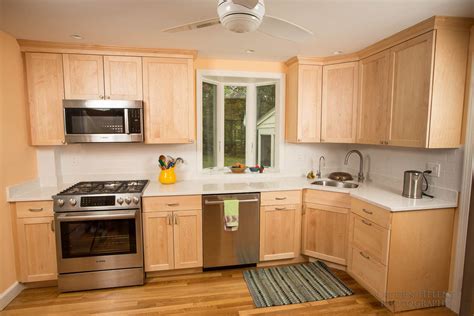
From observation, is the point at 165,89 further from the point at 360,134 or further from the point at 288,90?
the point at 360,134

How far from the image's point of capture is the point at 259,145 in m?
3.73

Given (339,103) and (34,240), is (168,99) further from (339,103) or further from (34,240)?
(339,103)

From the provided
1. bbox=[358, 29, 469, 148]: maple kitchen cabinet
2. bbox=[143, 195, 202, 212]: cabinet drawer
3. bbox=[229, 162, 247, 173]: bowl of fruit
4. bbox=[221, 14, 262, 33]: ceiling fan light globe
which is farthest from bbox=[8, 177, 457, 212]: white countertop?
bbox=[221, 14, 262, 33]: ceiling fan light globe

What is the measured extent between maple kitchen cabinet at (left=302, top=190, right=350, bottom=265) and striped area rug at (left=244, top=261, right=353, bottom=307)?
0.20 meters

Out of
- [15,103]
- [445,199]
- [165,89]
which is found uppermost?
[165,89]

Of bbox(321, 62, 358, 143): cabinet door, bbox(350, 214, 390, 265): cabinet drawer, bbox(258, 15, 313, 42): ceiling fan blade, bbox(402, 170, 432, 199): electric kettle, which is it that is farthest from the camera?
bbox(321, 62, 358, 143): cabinet door

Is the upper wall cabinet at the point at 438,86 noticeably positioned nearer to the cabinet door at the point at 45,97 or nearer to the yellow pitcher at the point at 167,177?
the yellow pitcher at the point at 167,177

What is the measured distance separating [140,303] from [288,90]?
293 cm

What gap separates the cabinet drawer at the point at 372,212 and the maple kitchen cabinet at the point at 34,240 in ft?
9.73

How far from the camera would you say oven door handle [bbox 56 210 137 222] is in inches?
94.7

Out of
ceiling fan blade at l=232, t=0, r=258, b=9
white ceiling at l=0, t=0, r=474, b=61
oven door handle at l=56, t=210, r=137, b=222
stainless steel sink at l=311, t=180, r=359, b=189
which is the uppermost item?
white ceiling at l=0, t=0, r=474, b=61

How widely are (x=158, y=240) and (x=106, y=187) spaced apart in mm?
803

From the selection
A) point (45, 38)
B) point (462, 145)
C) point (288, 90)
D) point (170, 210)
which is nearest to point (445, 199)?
point (462, 145)

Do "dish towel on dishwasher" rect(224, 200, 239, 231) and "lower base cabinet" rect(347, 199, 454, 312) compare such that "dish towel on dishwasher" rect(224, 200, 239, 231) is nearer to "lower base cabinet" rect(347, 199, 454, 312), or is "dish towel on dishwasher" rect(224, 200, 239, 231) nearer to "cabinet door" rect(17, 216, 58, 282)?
"lower base cabinet" rect(347, 199, 454, 312)
